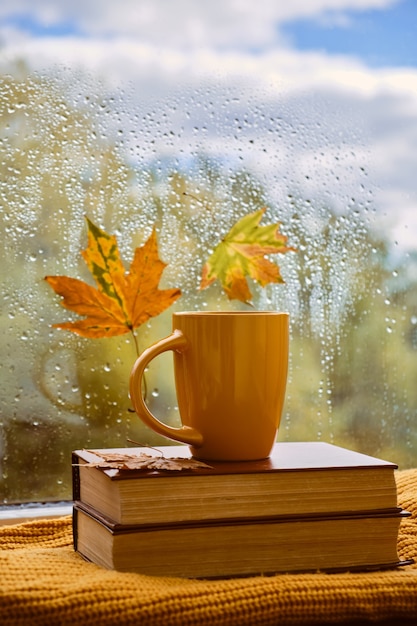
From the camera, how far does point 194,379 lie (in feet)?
2.35

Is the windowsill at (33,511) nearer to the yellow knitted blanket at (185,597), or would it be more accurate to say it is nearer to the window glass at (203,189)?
the window glass at (203,189)

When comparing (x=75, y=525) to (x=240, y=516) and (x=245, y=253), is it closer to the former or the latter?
(x=240, y=516)

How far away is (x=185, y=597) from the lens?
1.92 ft

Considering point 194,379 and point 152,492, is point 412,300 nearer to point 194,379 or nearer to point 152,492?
point 194,379

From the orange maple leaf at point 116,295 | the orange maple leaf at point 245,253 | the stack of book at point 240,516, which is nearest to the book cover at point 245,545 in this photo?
the stack of book at point 240,516

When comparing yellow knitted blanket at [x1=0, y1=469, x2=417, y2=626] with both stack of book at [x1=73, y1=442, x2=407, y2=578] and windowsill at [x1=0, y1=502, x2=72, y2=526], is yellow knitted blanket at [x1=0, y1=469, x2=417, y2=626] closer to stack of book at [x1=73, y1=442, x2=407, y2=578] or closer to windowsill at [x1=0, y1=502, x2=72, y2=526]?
stack of book at [x1=73, y1=442, x2=407, y2=578]

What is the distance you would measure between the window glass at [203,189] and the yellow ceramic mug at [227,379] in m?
0.44

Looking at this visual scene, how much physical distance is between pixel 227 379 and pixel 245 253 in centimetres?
29

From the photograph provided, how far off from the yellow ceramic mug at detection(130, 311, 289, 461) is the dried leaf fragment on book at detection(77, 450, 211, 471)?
0.11 feet

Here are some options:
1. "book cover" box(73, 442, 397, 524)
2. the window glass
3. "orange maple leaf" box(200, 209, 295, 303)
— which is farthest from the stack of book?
the window glass

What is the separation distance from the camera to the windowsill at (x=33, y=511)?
3.59 ft

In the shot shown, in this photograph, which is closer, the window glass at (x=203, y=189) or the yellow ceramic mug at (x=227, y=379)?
the yellow ceramic mug at (x=227, y=379)

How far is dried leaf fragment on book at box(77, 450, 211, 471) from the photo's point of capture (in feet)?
2.13

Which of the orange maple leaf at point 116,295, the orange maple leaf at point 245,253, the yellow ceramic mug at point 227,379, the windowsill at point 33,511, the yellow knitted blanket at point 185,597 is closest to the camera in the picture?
the yellow knitted blanket at point 185,597
